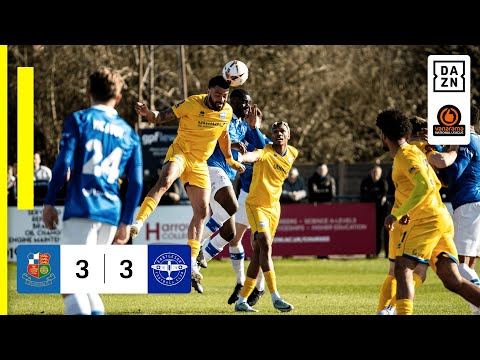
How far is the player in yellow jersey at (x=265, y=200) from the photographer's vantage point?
11.8 meters

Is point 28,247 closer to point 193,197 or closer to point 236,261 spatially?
point 193,197

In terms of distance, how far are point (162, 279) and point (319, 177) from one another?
1265 cm

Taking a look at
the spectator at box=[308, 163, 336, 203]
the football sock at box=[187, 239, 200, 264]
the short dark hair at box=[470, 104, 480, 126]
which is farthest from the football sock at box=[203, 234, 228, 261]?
the spectator at box=[308, 163, 336, 203]

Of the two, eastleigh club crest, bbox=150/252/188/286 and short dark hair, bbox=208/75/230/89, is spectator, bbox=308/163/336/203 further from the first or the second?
eastleigh club crest, bbox=150/252/188/286

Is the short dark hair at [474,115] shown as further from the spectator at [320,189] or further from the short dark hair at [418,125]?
the spectator at [320,189]

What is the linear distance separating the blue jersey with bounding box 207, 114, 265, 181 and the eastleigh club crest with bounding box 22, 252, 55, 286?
2971 mm

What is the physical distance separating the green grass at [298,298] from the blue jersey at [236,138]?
5.57 feet

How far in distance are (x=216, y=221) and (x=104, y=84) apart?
565 cm

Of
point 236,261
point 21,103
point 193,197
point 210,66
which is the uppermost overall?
point 210,66

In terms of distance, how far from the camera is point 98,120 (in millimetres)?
8000

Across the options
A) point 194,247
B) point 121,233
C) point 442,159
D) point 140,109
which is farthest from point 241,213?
point 121,233

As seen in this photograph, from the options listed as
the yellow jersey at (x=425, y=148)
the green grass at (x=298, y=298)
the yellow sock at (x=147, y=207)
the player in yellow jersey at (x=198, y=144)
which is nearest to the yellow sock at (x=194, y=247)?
the player in yellow jersey at (x=198, y=144)

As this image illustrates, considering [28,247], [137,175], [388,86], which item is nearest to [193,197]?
[28,247]

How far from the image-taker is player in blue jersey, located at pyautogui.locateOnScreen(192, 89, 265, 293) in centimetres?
1303
